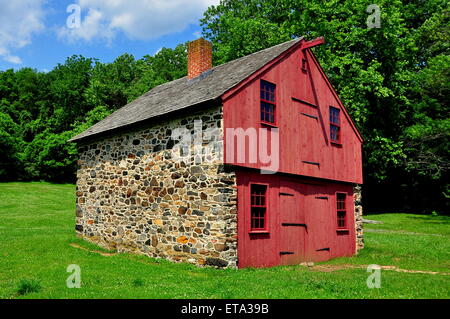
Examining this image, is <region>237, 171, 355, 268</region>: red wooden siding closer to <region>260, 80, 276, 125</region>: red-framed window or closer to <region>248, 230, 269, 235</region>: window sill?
<region>248, 230, 269, 235</region>: window sill

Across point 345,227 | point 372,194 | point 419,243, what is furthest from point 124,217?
point 372,194

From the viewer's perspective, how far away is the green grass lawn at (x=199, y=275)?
8.31m

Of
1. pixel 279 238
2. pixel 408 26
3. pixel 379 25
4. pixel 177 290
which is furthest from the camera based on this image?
pixel 408 26

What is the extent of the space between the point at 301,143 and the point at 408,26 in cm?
2707

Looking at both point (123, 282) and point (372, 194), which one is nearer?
point (123, 282)

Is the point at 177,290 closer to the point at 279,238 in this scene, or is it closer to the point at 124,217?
the point at 279,238

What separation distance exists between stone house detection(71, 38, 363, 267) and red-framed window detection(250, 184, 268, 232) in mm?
32

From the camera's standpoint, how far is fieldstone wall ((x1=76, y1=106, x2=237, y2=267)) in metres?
11.8

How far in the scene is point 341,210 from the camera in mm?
17188

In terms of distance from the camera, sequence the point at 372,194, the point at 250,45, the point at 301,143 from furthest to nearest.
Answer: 1. the point at 372,194
2. the point at 250,45
3. the point at 301,143

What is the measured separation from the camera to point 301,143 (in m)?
14.8

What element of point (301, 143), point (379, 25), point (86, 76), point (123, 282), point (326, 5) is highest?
point (86, 76)

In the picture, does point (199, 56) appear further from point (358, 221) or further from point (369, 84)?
point (369, 84)

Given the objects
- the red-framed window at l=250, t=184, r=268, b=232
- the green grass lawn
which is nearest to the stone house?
the red-framed window at l=250, t=184, r=268, b=232
